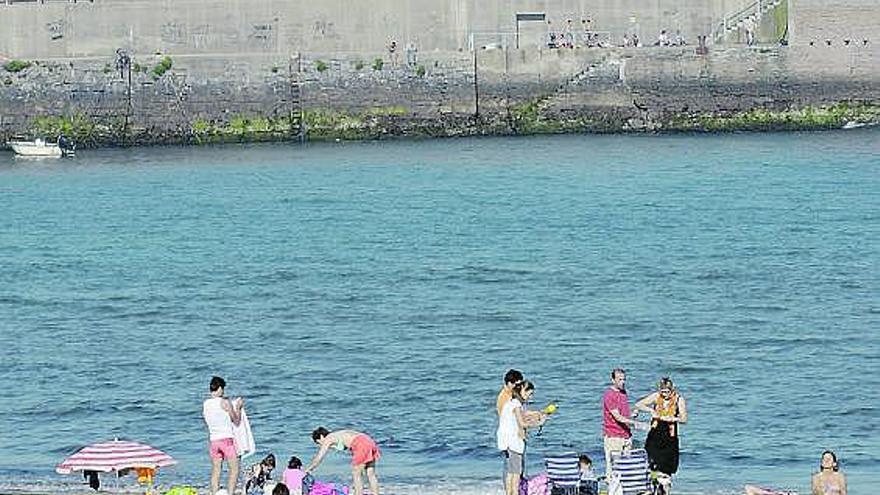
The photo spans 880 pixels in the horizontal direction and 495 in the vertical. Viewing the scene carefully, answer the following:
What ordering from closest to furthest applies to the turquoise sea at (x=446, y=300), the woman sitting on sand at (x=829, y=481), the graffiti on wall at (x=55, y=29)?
the woman sitting on sand at (x=829, y=481)
the turquoise sea at (x=446, y=300)
the graffiti on wall at (x=55, y=29)

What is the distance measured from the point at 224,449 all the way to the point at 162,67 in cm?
5363

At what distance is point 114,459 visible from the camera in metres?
25.1

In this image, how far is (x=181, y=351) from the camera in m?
38.3

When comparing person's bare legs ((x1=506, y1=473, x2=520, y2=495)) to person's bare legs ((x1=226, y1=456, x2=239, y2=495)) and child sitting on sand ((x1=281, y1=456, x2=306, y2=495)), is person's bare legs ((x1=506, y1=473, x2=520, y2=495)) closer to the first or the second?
child sitting on sand ((x1=281, y1=456, x2=306, y2=495))

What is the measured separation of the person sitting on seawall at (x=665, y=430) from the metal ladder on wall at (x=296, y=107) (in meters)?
52.9

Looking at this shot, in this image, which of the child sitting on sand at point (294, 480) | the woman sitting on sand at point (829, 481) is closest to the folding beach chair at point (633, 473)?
the woman sitting on sand at point (829, 481)

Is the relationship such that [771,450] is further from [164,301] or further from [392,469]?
[164,301]

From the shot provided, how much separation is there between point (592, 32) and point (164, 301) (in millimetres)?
36430

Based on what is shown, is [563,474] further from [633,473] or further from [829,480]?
[829,480]

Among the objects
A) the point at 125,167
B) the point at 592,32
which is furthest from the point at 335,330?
the point at 592,32

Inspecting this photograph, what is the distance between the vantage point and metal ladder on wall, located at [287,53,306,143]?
76.9 meters

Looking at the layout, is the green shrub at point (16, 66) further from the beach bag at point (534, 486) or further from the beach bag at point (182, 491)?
the beach bag at point (534, 486)

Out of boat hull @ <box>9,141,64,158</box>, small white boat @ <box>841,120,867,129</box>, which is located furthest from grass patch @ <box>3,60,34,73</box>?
small white boat @ <box>841,120,867,129</box>

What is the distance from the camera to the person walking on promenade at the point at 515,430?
23844 mm
